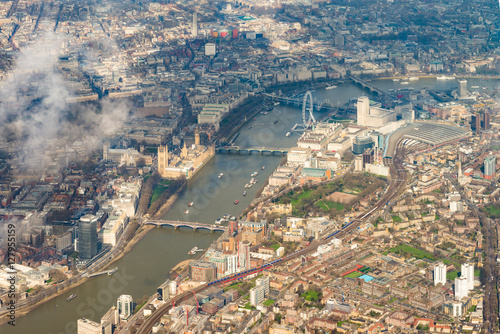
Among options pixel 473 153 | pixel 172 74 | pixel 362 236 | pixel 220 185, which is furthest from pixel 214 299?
pixel 172 74

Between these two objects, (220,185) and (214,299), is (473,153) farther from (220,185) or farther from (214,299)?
(214,299)

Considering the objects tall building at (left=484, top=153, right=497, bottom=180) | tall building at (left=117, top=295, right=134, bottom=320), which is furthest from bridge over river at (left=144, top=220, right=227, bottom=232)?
tall building at (left=484, top=153, right=497, bottom=180)

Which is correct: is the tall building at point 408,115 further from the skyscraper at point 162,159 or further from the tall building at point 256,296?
the tall building at point 256,296

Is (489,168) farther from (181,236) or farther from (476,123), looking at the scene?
(181,236)

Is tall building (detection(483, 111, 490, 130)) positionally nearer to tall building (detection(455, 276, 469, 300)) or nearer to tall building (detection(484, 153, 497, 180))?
tall building (detection(484, 153, 497, 180))

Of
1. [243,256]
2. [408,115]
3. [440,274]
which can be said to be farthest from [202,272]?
[408,115]
